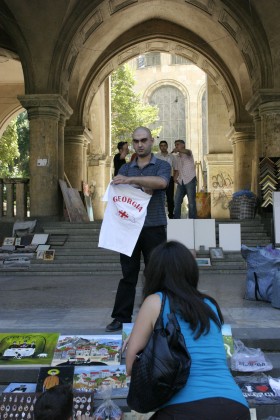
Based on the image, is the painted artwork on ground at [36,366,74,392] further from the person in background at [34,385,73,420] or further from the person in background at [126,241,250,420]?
the person in background at [126,241,250,420]

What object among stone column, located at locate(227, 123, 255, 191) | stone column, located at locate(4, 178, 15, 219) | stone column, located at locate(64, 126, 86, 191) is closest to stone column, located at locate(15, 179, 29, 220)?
stone column, located at locate(4, 178, 15, 219)

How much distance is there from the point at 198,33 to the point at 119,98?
80.4 ft

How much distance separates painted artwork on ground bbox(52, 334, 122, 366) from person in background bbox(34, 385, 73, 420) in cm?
164

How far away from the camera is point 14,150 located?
32.2 meters

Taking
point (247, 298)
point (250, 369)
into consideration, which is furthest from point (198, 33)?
point (250, 369)

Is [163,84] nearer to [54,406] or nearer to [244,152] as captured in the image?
[244,152]

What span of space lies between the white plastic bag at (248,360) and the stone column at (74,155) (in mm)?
16116

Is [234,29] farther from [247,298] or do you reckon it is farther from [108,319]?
[108,319]

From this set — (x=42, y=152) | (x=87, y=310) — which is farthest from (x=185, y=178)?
(x=87, y=310)

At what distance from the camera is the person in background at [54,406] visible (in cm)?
263

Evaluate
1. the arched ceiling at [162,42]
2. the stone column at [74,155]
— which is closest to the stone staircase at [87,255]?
the arched ceiling at [162,42]

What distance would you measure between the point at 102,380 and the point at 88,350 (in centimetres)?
47

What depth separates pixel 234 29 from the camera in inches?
651

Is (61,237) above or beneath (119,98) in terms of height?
beneath
